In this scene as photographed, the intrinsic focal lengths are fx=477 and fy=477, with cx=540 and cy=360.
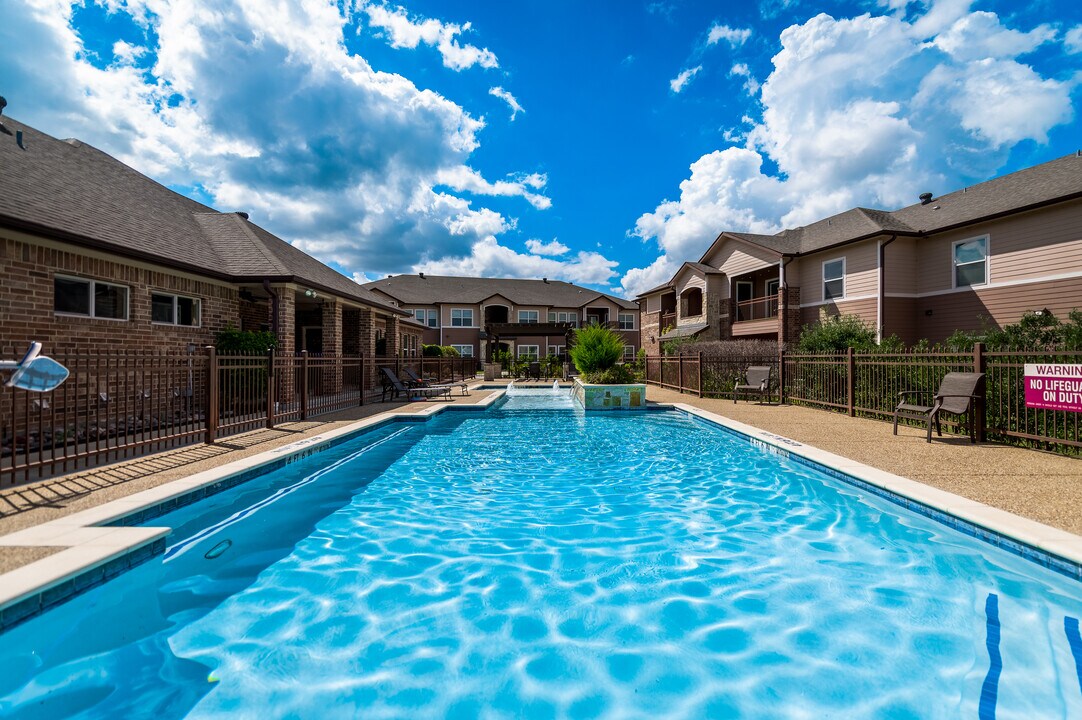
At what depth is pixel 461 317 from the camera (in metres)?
42.4

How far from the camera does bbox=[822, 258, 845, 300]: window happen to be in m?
19.5

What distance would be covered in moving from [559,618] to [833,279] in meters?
21.0

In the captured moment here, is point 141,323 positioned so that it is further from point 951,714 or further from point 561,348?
point 561,348

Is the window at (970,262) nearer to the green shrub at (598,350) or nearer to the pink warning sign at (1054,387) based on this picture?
the pink warning sign at (1054,387)

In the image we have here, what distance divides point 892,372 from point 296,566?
12.0 meters

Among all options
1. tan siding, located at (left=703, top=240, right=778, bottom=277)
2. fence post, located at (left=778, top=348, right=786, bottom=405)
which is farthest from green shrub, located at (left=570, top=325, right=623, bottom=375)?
tan siding, located at (left=703, top=240, right=778, bottom=277)

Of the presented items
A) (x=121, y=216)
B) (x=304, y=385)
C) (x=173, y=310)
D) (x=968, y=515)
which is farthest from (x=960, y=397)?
(x=121, y=216)

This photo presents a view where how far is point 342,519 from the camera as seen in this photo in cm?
554

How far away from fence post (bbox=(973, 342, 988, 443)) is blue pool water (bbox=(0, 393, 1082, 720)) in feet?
13.6

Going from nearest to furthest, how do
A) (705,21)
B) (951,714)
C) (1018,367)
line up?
(951,714)
(1018,367)
(705,21)

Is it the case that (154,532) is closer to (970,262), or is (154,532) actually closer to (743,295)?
(970,262)

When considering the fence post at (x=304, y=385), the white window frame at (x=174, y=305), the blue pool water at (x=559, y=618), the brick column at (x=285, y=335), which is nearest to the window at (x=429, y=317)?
the brick column at (x=285, y=335)

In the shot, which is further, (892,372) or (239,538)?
(892,372)

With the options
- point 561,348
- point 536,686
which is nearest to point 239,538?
point 536,686
